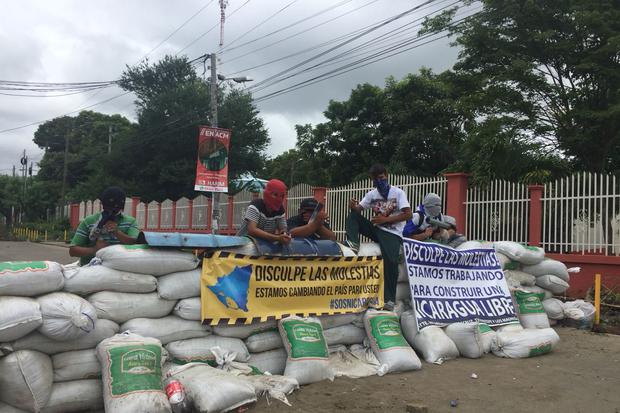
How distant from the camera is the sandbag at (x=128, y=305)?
380 centimetres

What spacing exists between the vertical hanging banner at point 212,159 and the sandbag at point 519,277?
931 cm

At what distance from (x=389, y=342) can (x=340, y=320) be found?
51 cm

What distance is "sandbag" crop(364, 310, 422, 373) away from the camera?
463cm

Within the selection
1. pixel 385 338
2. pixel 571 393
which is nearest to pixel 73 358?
pixel 385 338

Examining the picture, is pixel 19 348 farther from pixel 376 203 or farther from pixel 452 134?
pixel 452 134

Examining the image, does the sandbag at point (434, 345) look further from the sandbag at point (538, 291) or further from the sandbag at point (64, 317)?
the sandbag at point (64, 317)

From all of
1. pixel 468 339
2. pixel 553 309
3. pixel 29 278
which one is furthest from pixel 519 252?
pixel 29 278

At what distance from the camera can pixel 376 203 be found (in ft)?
18.8

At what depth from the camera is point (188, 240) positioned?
4285 millimetres

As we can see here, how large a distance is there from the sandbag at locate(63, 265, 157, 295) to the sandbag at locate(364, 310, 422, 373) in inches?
79.1

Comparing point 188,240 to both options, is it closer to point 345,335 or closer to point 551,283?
point 345,335

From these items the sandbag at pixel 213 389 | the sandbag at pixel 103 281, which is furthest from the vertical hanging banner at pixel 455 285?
the sandbag at pixel 103 281

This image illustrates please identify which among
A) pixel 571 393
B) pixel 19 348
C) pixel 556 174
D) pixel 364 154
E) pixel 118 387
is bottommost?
pixel 571 393

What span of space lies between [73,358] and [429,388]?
8.62ft
